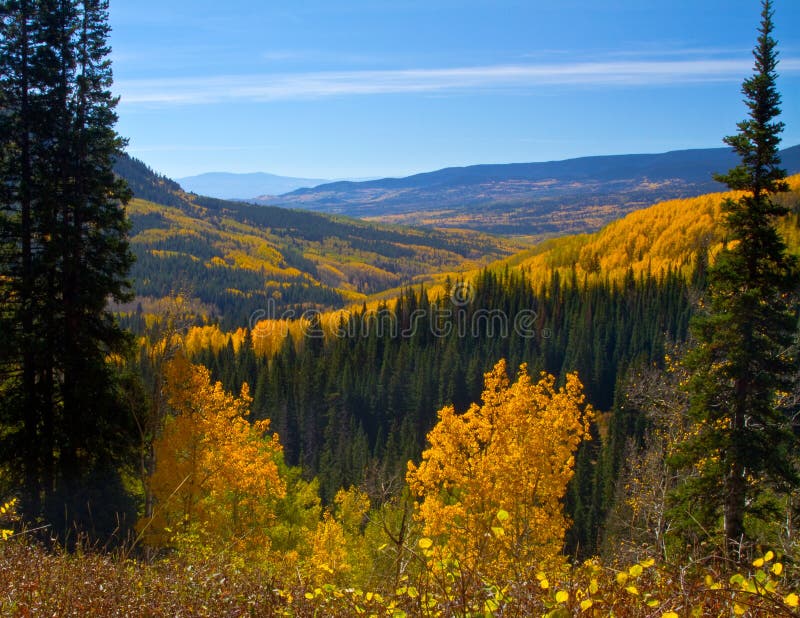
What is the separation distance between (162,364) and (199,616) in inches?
371

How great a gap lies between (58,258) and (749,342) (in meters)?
16.7

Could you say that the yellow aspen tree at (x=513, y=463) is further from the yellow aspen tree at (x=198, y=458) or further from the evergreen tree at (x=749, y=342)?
the yellow aspen tree at (x=198, y=458)

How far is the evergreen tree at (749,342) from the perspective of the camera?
13.3 meters

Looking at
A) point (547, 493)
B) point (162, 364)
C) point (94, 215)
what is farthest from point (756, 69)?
point (94, 215)

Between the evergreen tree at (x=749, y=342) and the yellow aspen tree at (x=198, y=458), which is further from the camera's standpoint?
the yellow aspen tree at (x=198, y=458)

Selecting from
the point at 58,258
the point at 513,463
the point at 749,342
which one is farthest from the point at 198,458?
the point at 749,342

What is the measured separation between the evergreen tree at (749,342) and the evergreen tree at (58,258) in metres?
14.4

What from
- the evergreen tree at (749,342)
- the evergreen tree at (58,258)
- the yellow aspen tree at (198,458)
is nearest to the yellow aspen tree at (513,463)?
the evergreen tree at (749,342)

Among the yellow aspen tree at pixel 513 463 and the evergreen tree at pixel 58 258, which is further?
the evergreen tree at pixel 58 258

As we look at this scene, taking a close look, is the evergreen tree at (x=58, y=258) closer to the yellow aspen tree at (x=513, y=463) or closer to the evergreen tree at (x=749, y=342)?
the yellow aspen tree at (x=513, y=463)

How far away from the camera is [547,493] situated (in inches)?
511

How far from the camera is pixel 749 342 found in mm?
13516

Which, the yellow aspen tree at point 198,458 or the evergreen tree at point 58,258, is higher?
the evergreen tree at point 58,258

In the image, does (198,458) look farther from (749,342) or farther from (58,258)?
(749,342)
